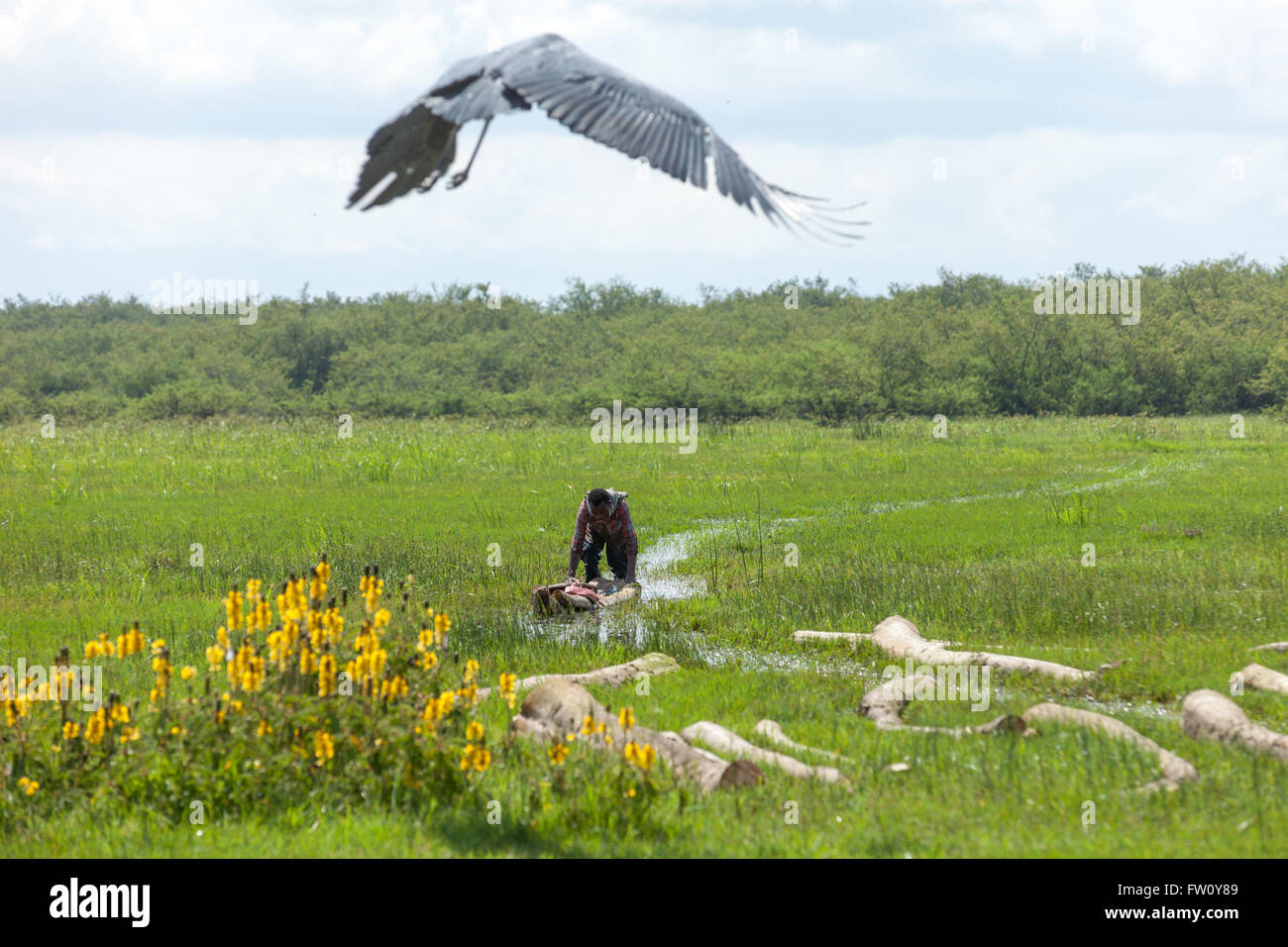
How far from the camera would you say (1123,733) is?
22.5 ft

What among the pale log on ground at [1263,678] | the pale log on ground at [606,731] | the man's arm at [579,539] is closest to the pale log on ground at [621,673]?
the pale log on ground at [606,731]

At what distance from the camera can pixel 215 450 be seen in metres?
31.8

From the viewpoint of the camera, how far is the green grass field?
5375mm

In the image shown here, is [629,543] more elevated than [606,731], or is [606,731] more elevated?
[629,543]

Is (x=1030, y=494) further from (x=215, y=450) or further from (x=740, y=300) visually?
(x=740, y=300)

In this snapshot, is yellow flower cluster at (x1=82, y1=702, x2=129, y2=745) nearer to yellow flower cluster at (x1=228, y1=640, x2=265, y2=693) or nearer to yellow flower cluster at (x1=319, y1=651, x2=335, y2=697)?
yellow flower cluster at (x1=228, y1=640, x2=265, y2=693)

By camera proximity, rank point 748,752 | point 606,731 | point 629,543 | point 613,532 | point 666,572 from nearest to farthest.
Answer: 1. point 606,731
2. point 748,752
3. point 629,543
4. point 613,532
5. point 666,572

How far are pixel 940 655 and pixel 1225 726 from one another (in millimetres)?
3016

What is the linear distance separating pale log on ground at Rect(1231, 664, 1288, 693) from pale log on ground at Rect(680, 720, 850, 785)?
12.6 ft

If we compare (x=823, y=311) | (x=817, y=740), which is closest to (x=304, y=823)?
(x=817, y=740)

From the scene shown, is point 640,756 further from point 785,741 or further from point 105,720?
point 105,720

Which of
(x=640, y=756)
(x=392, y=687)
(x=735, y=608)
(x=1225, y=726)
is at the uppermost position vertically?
(x=392, y=687)

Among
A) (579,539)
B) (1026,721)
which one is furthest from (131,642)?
(579,539)

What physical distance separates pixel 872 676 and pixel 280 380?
63.7 meters
